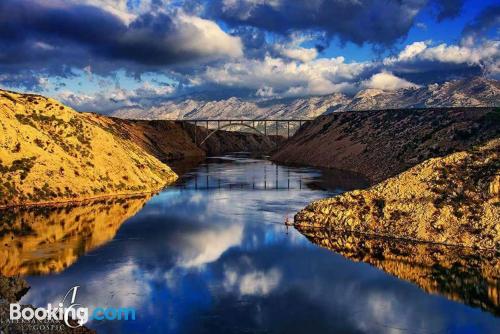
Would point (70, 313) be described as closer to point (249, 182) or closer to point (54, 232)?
point (54, 232)

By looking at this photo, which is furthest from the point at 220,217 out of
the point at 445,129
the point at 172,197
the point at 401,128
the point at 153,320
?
the point at 401,128

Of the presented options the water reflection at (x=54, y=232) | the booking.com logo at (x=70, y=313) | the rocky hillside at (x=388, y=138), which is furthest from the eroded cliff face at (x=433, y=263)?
the rocky hillside at (x=388, y=138)

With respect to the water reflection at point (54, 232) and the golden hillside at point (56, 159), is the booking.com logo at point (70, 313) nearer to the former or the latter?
the water reflection at point (54, 232)

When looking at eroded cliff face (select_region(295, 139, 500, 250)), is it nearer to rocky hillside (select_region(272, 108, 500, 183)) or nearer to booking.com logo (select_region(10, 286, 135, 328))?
booking.com logo (select_region(10, 286, 135, 328))

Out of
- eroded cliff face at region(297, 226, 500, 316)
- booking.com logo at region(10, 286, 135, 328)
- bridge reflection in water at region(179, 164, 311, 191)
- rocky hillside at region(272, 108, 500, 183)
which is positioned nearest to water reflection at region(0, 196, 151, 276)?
booking.com logo at region(10, 286, 135, 328)

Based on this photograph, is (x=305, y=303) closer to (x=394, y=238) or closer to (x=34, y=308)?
(x=34, y=308)

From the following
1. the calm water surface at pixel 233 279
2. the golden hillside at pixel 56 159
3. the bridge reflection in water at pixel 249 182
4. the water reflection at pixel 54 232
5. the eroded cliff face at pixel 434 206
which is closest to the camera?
the calm water surface at pixel 233 279
